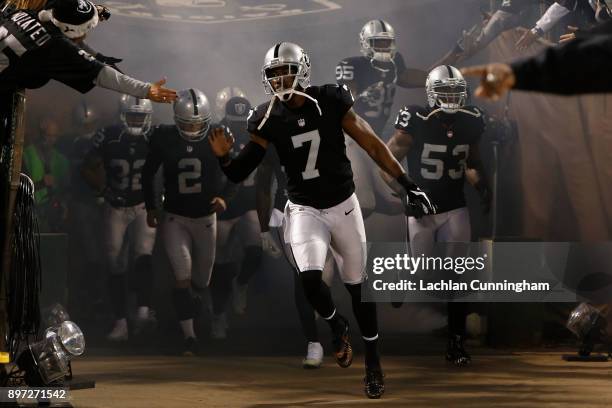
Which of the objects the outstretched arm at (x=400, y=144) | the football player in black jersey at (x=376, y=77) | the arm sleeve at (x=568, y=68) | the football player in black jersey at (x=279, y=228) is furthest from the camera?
the football player in black jersey at (x=376, y=77)

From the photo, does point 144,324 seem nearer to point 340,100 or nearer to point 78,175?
point 78,175

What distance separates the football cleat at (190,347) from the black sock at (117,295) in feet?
2.00

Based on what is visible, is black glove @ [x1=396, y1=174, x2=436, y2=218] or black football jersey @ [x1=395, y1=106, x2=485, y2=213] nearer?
black glove @ [x1=396, y1=174, x2=436, y2=218]

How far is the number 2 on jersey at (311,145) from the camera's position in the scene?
17.8 feet

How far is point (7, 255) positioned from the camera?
461 centimetres

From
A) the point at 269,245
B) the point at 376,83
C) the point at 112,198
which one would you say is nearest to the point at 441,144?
the point at 376,83

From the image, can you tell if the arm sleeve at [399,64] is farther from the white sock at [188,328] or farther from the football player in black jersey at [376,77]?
the white sock at [188,328]

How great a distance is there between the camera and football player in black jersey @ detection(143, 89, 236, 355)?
7.29 m

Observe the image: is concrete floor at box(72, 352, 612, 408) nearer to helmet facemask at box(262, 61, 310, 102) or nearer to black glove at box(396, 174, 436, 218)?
black glove at box(396, 174, 436, 218)

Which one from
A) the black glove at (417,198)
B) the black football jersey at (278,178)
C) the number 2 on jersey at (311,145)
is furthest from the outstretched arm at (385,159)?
the black football jersey at (278,178)

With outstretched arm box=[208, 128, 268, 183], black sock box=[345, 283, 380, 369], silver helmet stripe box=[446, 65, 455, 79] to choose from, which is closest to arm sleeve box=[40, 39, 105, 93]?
outstretched arm box=[208, 128, 268, 183]

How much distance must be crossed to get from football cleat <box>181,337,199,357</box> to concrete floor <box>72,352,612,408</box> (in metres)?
0.13

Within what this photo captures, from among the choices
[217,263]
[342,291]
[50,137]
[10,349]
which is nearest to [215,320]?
[217,263]

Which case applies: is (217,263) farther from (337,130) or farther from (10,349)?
(10,349)
